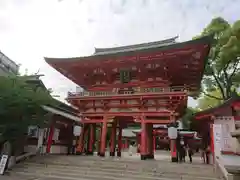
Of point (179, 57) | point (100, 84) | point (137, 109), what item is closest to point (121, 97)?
point (137, 109)

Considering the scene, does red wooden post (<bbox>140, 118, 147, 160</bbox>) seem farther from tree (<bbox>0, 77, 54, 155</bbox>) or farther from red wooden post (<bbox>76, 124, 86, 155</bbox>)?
tree (<bbox>0, 77, 54, 155</bbox>)

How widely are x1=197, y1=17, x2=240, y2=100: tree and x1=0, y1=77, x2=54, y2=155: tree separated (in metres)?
15.2

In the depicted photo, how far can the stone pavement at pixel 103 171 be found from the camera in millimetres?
10398

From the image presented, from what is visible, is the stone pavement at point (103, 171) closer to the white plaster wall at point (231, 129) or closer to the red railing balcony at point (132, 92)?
the white plaster wall at point (231, 129)

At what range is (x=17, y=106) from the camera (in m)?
12.6

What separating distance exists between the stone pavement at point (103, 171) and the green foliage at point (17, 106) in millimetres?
2399

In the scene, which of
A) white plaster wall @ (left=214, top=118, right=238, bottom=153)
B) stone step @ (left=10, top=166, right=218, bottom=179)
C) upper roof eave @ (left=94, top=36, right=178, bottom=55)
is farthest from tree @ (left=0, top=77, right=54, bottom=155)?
white plaster wall @ (left=214, top=118, right=238, bottom=153)

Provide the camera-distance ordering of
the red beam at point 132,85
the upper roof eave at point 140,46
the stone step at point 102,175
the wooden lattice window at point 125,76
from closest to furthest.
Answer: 1. the stone step at point 102,175
2. the red beam at point 132,85
3. the wooden lattice window at point 125,76
4. the upper roof eave at point 140,46

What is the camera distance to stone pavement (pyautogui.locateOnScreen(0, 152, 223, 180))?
10398mm

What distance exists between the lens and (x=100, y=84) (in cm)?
1820

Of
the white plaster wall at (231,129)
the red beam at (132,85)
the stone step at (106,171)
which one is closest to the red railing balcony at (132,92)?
the red beam at (132,85)

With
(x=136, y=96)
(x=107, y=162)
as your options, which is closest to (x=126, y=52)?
(x=136, y=96)

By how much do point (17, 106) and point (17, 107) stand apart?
0.06m

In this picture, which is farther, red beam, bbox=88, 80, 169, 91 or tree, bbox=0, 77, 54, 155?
red beam, bbox=88, 80, 169, 91
